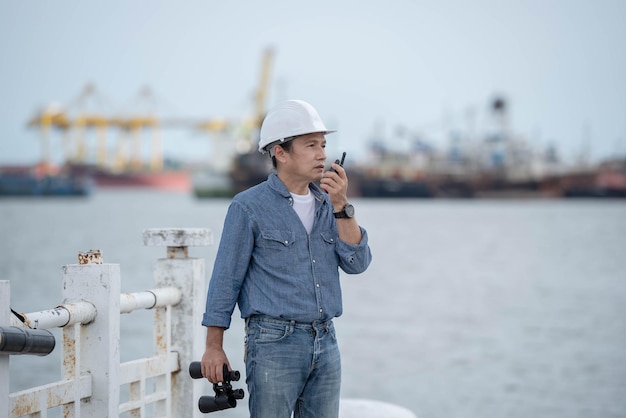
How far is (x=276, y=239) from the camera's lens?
3119mm

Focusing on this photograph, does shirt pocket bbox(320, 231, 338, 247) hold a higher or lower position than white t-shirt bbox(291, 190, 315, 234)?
lower

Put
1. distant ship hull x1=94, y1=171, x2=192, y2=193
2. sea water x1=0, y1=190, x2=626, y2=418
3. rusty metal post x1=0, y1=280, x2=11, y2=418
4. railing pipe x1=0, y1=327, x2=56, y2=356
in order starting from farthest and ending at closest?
1. distant ship hull x1=94, y1=171, x2=192, y2=193
2. sea water x1=0, y1=190, x2=626, y2=418
3. rusty metal post x1=0, y1=280, x2=11, y2=418
4. railing pipe x1=0, y1=327, x2=56, y2=356

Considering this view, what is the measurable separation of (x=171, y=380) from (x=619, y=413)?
34.9 feet

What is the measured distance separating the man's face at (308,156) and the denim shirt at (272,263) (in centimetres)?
9

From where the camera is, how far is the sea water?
48.0 feet

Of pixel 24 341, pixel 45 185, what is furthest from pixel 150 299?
pixel 45 185

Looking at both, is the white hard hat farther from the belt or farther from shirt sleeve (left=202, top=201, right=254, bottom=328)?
the belt

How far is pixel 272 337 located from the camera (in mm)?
3053

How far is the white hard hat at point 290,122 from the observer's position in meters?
3.11

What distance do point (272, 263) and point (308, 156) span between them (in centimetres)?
37

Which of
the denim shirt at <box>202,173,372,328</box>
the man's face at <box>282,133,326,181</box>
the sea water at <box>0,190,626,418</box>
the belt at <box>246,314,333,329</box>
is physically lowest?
the sea water at <box>0,190,626,418</box>

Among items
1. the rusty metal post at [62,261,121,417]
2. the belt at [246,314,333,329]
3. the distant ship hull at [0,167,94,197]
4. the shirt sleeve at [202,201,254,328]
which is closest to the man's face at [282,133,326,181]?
the shirt sleeve at [202,201,254,328]

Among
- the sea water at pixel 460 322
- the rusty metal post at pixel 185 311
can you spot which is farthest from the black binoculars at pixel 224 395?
the sea water at pixel 460 322

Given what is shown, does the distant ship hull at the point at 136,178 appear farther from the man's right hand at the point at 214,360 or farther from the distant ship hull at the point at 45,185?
the man's right hand at the point at 214,360
